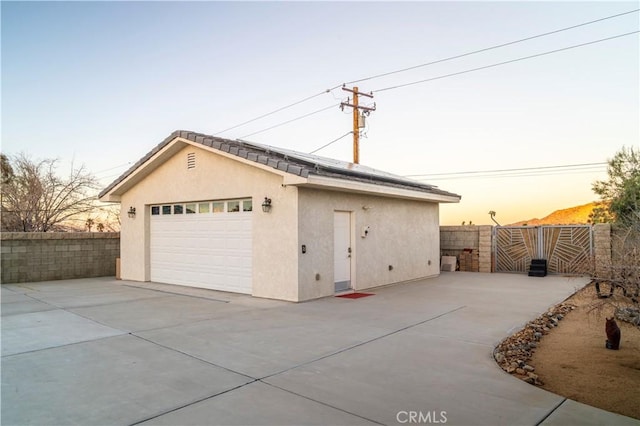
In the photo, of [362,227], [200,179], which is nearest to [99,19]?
[200,179]

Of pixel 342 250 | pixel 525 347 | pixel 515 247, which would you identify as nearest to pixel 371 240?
pixel 342 250

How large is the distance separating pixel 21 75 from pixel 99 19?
4.07m

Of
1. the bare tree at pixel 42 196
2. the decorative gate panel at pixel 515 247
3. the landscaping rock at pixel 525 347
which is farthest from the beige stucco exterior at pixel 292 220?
the bare tree at pixel 42 196

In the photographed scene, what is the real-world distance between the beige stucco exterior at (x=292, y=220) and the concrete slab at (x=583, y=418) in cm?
634

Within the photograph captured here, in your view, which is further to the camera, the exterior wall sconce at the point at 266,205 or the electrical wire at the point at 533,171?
the electrical wire at the point at 533,171

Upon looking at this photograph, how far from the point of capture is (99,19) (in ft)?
42.4

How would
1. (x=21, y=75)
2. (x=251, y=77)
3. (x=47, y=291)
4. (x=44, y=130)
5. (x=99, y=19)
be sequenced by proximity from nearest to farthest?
(x=47, y=291)
(x=99, y=19)
(x=21, y=75)
(x=251, y=77)
(x=44, y=130)

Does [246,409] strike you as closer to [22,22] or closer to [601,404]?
[601,404]

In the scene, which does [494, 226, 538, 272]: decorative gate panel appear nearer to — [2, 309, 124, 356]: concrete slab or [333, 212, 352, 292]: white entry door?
[333, 212, 352, 292]: white entry door

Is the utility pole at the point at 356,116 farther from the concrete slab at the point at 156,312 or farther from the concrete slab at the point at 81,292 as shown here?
the concrete slab at the point at 156,312

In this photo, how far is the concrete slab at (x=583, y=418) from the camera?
3402mm

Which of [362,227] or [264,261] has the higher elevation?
[362,227]

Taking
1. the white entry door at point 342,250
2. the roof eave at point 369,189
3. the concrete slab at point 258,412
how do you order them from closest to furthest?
the concrete slab at point 258,412 → the roof eave at point 369,189 → the white entry door at point 342,250

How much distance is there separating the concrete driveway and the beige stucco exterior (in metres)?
0.93
